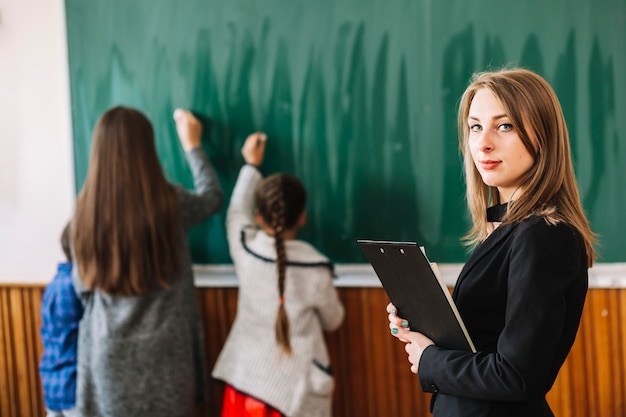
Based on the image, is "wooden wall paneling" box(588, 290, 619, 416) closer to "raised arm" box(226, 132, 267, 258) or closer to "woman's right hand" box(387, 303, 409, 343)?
"woman's right hand" box(387, 303, 409, 343)

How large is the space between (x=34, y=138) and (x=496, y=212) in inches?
86.5

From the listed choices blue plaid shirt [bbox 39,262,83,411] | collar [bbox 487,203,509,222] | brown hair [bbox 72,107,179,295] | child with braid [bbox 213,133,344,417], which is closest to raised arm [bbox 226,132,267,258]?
child with braid [bbox 213,133,344,417]

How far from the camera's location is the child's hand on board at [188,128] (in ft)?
8.83

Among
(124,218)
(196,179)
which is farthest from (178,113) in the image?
(124,218)

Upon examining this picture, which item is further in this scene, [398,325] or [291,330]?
[291,330]

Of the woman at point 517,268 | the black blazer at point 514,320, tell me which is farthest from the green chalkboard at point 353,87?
the black blazer at point 514,320

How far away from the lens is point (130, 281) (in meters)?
2.37

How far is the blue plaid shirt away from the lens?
254 centimetres

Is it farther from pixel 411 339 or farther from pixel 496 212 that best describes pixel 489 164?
pixel 411 339

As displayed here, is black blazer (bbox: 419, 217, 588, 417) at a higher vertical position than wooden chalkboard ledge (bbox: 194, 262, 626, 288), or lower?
higher

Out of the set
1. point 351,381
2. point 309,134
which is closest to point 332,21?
point 309,134

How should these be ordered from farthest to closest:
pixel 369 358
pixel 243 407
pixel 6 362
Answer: pixel 6 362, pixel 369 358, pixel 243 407

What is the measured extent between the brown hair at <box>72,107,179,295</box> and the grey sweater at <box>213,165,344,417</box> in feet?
0.97

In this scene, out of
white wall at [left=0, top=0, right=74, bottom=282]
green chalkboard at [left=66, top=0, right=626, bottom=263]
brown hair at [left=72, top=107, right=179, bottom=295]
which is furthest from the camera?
white wall at [left=0, top=0, right=74, bottom=282]
